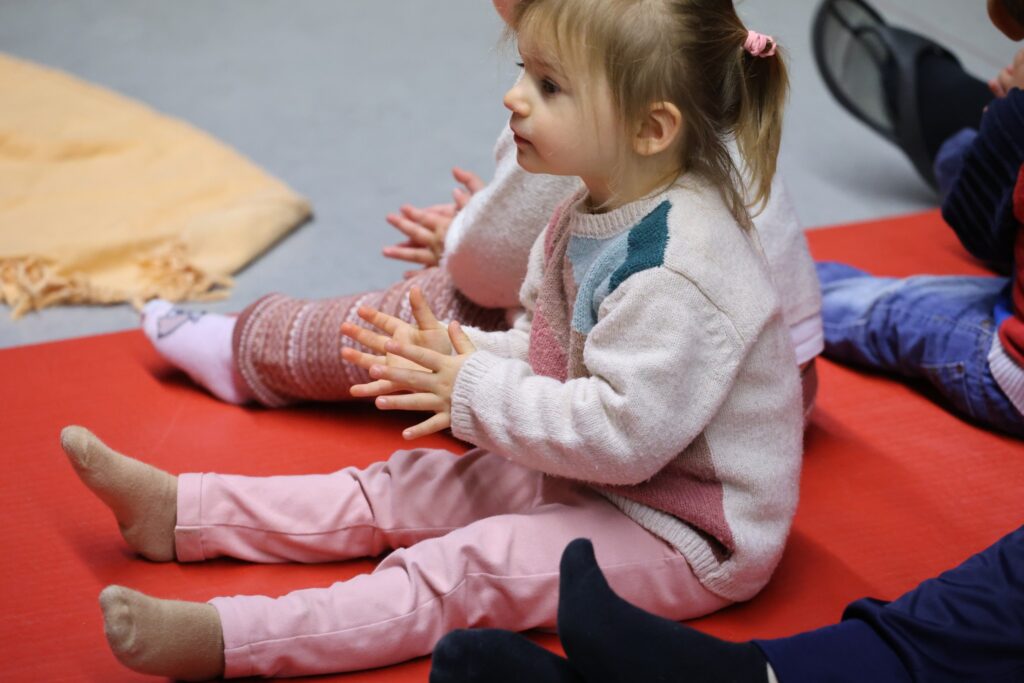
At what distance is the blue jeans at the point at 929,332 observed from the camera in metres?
1.38

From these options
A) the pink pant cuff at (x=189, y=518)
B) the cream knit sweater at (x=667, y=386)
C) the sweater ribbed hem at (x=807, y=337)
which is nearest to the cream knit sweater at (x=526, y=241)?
the sweater ribbed hem at (x=807, y=337)

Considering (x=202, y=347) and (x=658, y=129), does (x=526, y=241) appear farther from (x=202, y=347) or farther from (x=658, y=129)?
Answer: (x=202, y=347)

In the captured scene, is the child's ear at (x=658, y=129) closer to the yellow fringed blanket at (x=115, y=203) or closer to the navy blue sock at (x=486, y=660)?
the navy blue sock at (x=486, y=660)

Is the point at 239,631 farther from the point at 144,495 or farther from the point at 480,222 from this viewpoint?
the point at 480,222

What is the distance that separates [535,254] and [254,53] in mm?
1564

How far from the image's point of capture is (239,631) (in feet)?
3.26

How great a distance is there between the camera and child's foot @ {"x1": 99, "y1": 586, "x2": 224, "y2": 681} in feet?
3.08

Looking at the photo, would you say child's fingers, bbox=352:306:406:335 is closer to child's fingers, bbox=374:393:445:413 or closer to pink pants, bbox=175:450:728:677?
child's fingers, bbox=374:393:445:413

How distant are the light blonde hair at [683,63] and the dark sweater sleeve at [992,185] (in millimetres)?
450

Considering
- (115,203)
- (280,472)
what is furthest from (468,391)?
(115,203)

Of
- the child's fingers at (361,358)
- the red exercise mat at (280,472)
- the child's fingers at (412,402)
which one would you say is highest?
the child's fingers at (361,358)

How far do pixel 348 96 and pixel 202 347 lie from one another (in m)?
1.02

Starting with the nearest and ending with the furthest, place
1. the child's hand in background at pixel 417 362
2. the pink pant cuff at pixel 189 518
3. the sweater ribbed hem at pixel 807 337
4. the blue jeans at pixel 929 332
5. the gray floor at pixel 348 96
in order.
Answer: the child's hand in background at pixel 417 362
the pink pant cuff at pixel 189 518
the sweater ribbed hem at pixel 807 337
the blue jeans at pixel 929 332
the gray floor at pixel 348 96

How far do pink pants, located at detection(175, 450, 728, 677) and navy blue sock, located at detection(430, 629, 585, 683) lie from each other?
9 centimetres
